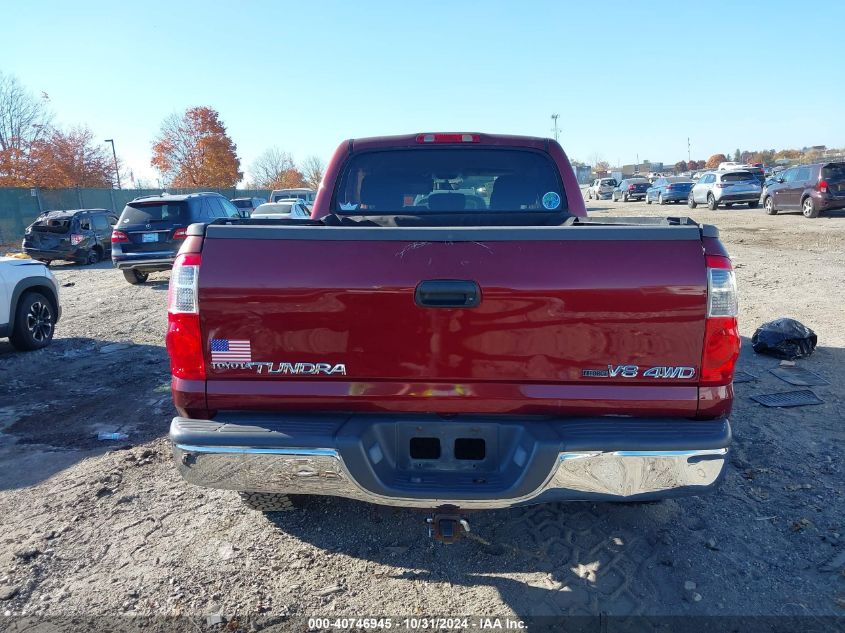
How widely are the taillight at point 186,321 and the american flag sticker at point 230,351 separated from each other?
0.06 m

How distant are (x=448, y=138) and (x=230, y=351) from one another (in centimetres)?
230

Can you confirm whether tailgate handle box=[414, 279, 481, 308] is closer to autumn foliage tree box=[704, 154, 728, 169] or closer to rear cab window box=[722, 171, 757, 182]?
rear cab window box=[722, 171, 757, 182]

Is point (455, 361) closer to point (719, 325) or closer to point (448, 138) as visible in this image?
point (719, 325)

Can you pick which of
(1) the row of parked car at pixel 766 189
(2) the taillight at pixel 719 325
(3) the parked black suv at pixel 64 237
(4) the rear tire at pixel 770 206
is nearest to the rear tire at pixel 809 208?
(1) the row of parked car at pixel 766 189

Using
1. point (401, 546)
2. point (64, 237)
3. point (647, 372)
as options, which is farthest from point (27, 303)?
point (64, 237)

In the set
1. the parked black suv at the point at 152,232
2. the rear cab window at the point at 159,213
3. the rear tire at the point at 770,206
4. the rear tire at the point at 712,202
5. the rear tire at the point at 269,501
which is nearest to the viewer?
the rear tire at the point at 269,501

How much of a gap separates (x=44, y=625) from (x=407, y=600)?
1611 mm

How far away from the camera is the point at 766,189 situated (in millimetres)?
22203

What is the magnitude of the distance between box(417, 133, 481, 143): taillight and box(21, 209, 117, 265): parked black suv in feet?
54.3

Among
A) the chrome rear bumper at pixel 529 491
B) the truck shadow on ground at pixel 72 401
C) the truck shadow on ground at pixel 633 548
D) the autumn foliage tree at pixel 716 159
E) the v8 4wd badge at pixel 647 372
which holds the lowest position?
the truck shadow on ground at pixel 72 401

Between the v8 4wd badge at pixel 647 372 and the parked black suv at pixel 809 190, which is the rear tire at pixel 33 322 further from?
the parked black suv at pixel 809 190

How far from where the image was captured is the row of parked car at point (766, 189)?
741 inches

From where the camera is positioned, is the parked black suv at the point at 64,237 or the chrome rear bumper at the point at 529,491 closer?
the chrome rear bumper at the point at 529,491

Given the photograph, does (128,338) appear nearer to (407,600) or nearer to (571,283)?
(407,600)
